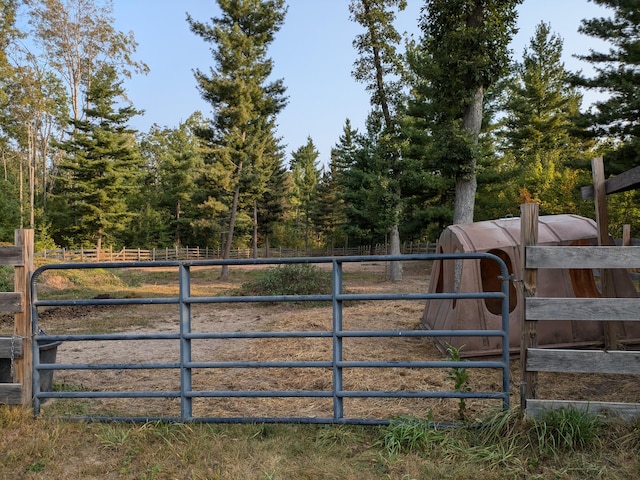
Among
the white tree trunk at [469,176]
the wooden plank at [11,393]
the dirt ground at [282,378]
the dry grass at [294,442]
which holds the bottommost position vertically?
the dirt ground at [282,378]

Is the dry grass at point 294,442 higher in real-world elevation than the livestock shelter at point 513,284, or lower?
lower

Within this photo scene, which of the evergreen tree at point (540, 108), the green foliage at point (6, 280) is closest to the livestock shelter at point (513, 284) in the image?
the green foliage at point (6, 280)

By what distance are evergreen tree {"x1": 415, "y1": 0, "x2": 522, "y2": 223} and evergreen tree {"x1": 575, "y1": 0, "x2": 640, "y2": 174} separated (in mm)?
6971

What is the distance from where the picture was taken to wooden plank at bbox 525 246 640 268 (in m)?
3.40

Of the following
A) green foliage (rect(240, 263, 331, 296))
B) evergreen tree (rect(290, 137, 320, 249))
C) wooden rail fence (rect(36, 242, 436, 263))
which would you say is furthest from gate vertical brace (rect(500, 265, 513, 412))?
evergreen tree (rect(290, 137, 320, 249))

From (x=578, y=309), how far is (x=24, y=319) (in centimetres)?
461

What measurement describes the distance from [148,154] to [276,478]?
198 ft

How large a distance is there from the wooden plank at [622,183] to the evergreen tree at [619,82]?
11.2m

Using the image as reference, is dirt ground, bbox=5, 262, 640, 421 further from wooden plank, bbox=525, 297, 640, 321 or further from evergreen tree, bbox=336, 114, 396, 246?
evergreen tree, bbox=336, 114, 396, 246

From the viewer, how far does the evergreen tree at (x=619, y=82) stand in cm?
1562

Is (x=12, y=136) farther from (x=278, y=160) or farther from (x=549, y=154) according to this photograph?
(x=549, y=154)

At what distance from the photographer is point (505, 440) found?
130 inches

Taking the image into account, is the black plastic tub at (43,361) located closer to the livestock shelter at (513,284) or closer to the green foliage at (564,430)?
the green foliage at (564,430)

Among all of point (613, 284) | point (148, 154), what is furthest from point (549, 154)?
point (148, 154)
